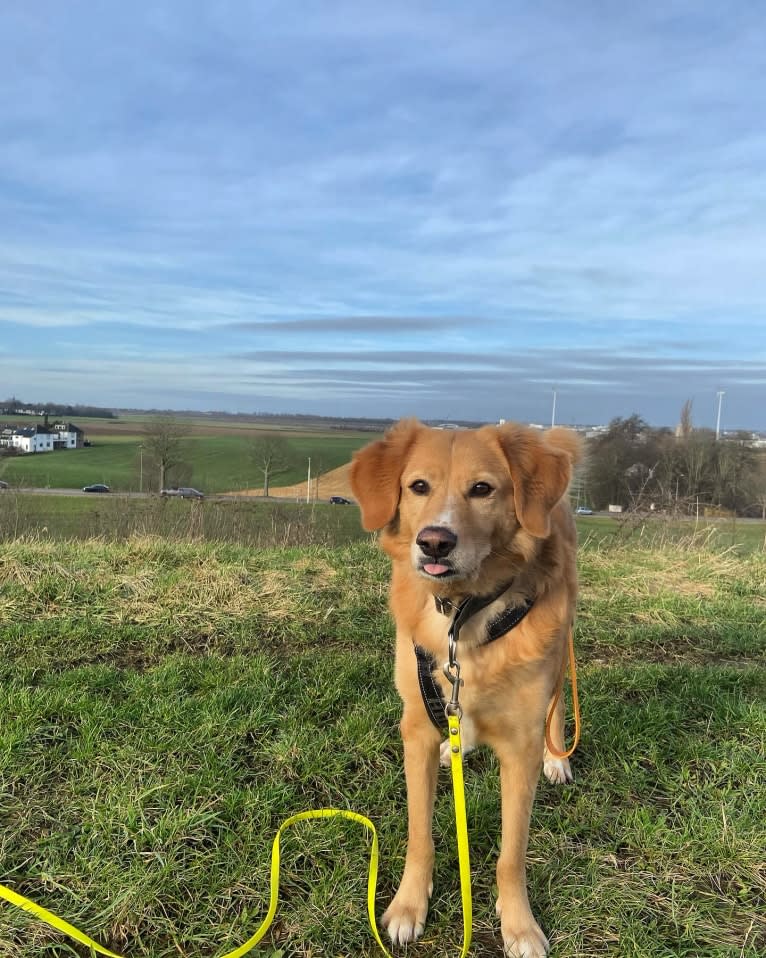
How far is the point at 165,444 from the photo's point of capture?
27844mm

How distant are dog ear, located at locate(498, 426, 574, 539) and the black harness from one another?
0.31m

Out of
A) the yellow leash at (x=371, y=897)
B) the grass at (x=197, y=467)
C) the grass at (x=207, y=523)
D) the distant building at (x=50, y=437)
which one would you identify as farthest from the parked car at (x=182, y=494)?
the distant building at (x=50, y=437)

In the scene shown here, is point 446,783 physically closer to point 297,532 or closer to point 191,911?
point 191,911

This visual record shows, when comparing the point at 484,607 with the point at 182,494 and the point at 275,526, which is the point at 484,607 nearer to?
the point at 275,526

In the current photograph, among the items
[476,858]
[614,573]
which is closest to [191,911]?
[476,858]

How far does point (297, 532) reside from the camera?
9.77m

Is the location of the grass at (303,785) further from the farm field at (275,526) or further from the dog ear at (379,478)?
the farm field at (275,526)

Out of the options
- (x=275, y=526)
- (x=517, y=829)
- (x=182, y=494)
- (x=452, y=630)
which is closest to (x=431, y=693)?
(x=452, y=630)

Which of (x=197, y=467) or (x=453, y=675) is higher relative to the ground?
(x=453, y=675)

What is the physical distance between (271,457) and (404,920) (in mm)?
26207

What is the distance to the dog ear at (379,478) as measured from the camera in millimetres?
2756

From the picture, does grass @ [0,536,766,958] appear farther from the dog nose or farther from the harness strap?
the dog nose

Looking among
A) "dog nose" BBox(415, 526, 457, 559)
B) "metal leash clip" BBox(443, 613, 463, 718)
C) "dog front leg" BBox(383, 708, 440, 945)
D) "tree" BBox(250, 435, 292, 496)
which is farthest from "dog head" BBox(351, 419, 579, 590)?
"tree" BBox(250, 435, 292, 496)

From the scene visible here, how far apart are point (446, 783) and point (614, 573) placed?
431cm
